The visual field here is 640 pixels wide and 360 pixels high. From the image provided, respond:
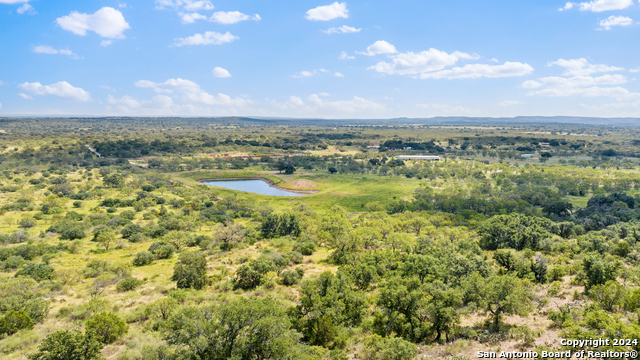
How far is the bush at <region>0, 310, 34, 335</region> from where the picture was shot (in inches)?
985

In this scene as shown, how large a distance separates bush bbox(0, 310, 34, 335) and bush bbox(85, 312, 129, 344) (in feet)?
21.4

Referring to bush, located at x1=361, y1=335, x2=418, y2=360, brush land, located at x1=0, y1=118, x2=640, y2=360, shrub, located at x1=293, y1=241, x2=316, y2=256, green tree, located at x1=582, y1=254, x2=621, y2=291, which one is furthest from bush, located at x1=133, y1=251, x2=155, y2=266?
green tree, located at x1=582, y1=254, x2=621, y2=291

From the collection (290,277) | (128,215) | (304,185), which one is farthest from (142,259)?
(304,185)

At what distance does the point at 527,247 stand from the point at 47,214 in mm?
86945

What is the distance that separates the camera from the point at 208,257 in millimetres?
47375

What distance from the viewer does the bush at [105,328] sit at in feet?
78.8

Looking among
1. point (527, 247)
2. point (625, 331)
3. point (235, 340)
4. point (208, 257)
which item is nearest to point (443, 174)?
point (527, 247)

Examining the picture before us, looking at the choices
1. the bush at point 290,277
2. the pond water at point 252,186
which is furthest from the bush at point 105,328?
the pond water at point 252,186

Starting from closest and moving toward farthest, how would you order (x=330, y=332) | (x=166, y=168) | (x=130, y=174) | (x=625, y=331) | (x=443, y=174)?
(x=625, y=331), (x=330, y=332), (x=130, y=174), (x=443, y=174), (x=166, y=168)

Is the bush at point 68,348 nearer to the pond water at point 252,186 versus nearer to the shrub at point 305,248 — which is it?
the shrub at point 305,248

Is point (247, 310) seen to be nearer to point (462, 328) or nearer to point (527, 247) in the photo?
point (462, 328)

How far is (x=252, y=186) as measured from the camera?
117812 mm

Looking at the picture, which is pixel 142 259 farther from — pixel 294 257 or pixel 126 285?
pixel 294 257

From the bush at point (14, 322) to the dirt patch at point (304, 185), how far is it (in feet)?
283
